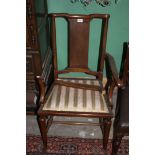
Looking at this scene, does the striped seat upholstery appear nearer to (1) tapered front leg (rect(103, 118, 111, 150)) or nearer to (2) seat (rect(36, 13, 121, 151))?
(2) seat (rect(36, 13, 121, 151))

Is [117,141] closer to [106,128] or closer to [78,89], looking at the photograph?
[106,128]

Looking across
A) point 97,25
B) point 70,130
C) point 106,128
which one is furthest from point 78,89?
point 97,25

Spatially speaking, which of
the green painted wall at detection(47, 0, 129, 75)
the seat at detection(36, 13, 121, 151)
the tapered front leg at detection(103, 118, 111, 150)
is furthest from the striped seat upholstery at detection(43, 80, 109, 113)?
the green painted wall at detection(47, 0, 129, 75)

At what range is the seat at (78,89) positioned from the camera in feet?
6.13

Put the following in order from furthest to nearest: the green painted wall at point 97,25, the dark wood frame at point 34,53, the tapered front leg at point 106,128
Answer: the green painted wall at point 97,25
the tapered front leg at point 106,128
the dark wood frame at point 34,53

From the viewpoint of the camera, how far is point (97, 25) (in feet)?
7.95

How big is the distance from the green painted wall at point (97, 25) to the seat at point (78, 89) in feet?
1.08

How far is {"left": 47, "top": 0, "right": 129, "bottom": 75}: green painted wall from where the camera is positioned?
229 cm

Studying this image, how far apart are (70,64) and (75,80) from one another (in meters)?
0.17

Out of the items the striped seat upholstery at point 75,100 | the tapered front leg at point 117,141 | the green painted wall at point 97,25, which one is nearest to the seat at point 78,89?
the striped seat upholstery at point 75,100

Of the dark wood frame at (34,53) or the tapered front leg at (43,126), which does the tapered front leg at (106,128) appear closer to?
the tapered front leg at (43,126)

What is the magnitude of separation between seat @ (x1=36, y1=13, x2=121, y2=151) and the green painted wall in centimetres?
33
